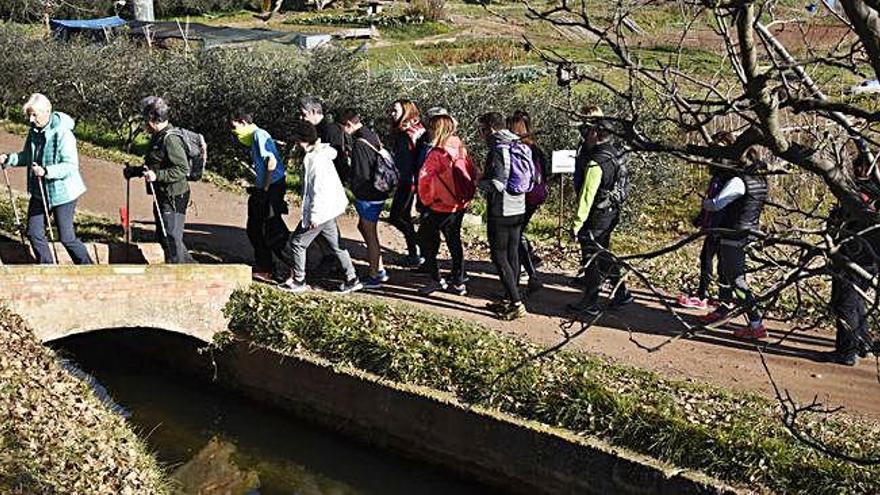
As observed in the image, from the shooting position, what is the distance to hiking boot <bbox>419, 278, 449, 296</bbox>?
36.5 ft

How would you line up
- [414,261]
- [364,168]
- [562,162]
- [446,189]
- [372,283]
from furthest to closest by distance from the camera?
[562,162] → [414,261] → [372,283] → [364,168] → [446,189]

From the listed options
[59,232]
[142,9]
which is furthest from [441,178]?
[142,9]

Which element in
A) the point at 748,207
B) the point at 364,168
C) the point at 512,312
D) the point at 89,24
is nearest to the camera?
the point at 748,207

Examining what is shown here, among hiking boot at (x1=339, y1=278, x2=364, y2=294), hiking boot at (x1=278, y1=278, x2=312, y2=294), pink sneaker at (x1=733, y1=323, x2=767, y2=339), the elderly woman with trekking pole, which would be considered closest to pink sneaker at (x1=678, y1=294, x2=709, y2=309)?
pink sneaker at (x1=733, y1=323, x2=767, y2=339)

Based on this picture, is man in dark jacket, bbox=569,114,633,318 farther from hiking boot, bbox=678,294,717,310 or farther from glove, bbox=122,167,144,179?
glove, bbox=122,167,144,179

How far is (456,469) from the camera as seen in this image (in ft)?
28.6

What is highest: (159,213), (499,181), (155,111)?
(155,111)

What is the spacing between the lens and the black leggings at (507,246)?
9.97 metres

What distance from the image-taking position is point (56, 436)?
25.0 feet

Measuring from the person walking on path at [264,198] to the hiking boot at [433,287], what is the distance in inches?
57.4

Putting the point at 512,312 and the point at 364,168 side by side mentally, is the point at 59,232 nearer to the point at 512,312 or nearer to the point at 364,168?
the point at 364,168

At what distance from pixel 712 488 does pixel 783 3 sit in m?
3.11

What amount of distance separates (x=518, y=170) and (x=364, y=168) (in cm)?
175

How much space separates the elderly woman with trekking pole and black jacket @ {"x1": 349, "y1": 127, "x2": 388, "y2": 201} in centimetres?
249
